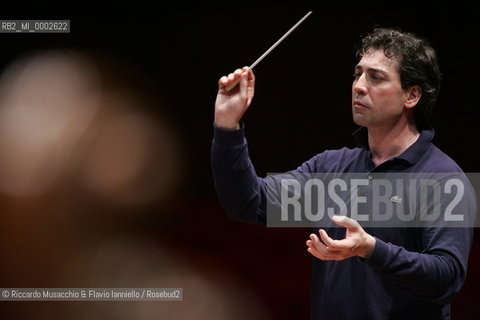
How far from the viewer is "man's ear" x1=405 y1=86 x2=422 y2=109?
120 cm

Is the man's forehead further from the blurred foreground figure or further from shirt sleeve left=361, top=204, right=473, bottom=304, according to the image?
the blurred foreground figure

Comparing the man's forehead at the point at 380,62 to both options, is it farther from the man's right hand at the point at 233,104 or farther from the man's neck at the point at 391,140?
the man's right hand at the point at 233,104

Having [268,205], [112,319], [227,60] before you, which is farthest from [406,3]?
[112,319]

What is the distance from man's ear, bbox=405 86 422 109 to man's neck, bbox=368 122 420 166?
0.04 m

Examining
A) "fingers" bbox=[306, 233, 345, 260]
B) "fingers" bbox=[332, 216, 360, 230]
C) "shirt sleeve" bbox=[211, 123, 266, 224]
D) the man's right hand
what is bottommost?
"fingers" bbox=[306, 233, 345, 260]

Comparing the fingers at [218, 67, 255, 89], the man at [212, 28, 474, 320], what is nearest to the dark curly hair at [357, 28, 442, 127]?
the man at [212, 28, 474, 320]

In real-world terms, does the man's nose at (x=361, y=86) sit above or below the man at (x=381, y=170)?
above

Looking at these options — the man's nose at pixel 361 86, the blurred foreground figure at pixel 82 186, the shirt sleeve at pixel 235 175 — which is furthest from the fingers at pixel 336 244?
the blurred foreground figure at pixel 82 186

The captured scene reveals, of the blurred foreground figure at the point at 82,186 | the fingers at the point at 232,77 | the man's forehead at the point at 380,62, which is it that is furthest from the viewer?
the blurred foreground figure at the point at 82,186

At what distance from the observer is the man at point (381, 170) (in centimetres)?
98

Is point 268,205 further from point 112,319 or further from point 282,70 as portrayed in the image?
point 112,319

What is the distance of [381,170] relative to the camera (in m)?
1.16

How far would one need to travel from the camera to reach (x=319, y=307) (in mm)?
1154

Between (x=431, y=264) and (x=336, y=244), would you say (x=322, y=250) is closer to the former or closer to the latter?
(x=336, y=244)
